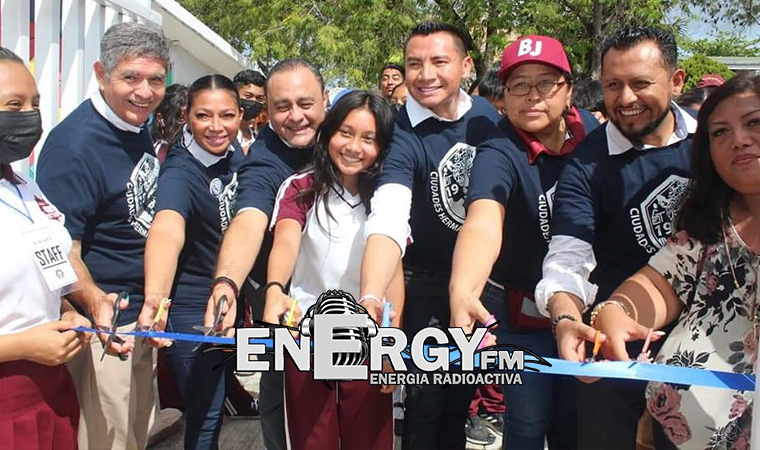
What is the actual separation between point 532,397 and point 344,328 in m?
0.84

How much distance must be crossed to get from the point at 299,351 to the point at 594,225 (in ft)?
3.58

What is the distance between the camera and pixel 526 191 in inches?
94.7

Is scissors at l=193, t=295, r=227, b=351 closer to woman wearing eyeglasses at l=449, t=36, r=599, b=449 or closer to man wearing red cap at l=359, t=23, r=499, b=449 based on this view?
man wearing red cap at l=359, t=23, r=499, b=449

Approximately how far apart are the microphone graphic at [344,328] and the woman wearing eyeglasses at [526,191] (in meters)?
0.50

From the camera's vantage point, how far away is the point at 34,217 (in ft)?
6.49

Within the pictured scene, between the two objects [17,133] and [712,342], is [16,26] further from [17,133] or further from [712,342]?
[712,342]

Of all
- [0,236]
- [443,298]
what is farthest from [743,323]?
[0,236]

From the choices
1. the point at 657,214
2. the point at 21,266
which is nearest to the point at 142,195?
the point at 21,266

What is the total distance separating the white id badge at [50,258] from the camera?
1910mm

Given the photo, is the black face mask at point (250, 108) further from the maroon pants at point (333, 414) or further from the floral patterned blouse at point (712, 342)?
the floral patterned blouse at point (712, 342)

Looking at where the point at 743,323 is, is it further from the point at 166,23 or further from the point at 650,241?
the point at 166,23

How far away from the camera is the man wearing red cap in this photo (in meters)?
2.61

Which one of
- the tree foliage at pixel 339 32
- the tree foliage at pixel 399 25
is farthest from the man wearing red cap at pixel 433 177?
the tree foliage at pixel 339 32

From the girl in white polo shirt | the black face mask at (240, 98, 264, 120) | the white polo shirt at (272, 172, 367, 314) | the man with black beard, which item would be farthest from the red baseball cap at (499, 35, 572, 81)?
the black face mask at (240, 98, 264, 120)
